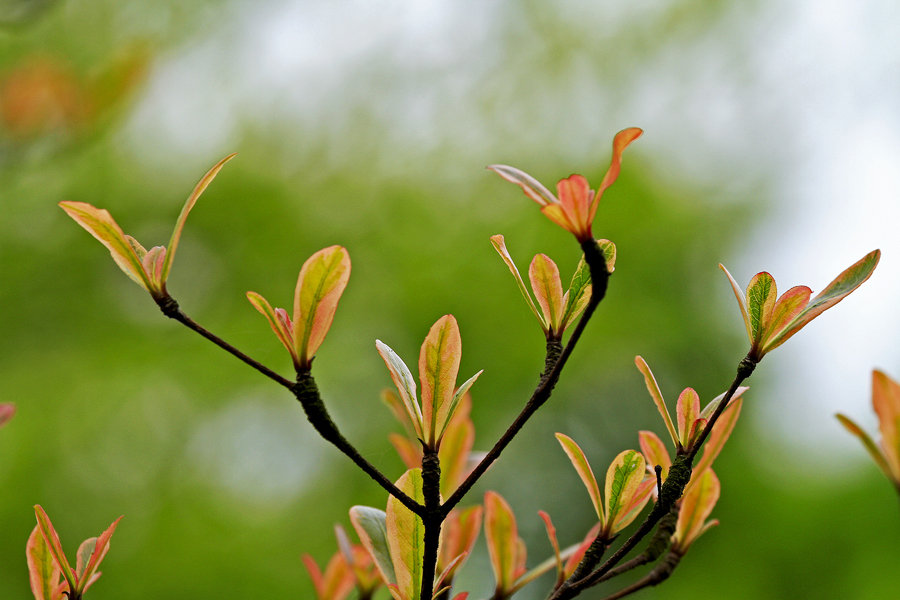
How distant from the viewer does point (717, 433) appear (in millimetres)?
403

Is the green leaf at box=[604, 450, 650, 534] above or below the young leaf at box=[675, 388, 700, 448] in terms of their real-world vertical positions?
below

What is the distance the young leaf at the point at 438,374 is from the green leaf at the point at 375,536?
0.08 metres

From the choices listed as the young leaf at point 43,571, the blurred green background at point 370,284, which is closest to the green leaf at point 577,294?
the young leaf at point 43,571

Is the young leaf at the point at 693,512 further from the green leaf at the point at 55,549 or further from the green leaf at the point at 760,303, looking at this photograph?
the green leaf at the point at 55,549

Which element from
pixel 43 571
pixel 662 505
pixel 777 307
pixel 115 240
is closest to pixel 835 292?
pixel 777 307

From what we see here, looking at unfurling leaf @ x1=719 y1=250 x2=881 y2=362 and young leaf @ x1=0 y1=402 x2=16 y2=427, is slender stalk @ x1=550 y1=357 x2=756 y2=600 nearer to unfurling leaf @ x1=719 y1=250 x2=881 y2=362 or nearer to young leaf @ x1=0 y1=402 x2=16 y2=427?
unfurling leaf @ x1=719 y1=250 x2=881 y2=362

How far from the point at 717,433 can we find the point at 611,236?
3637 millimetres

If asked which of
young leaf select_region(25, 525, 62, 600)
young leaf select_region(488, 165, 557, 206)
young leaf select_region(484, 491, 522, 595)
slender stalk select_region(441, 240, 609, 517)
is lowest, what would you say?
young leaf select_region(484, 491, 522, 595)

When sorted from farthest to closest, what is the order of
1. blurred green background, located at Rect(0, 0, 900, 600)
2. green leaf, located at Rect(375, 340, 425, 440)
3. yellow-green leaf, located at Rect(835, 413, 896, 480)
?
1. blurred green background, located at Rect(0, 0, 900, 600)
2. green leaf, located at Rect(375, 340, 425, 440)
3. yellow-green leaf, located at Rect(835, 413, 896, 480)

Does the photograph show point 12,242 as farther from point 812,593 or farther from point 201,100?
point 812,593


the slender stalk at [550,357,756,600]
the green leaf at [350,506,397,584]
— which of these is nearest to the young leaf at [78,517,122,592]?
the green leaf at [350,506,397,584]

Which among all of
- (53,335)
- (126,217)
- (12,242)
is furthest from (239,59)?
(53,335)

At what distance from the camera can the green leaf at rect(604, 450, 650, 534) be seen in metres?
0.37

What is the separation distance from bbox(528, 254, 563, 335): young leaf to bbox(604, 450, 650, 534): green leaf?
0.27 feet
